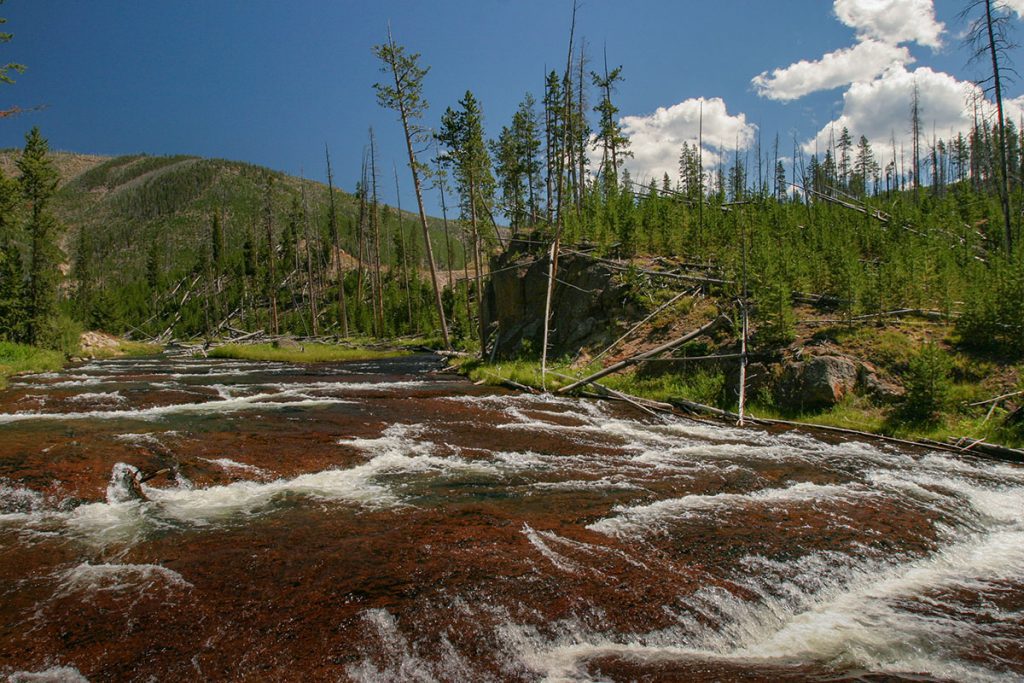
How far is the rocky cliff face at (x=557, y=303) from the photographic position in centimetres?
1980

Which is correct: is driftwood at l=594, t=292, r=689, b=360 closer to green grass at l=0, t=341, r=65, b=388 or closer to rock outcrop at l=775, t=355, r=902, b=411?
rock outcrop at l=775, t=355, r=902, b=411

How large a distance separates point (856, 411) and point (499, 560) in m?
9.46

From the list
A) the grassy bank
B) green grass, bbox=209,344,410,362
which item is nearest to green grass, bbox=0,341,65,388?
green grass, bbox=209,344,410,362

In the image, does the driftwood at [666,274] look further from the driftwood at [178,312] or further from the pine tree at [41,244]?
the driftwood at [178,312]

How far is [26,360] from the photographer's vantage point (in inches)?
977

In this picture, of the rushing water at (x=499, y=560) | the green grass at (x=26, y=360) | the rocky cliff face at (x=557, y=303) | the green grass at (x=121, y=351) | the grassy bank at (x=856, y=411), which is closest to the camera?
the rushing water at (x=499, y=560)

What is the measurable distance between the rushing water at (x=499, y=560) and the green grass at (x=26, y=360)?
1925 centimetres

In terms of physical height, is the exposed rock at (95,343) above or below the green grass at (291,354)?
above

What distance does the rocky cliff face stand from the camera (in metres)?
19.8

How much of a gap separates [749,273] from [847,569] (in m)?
11.0

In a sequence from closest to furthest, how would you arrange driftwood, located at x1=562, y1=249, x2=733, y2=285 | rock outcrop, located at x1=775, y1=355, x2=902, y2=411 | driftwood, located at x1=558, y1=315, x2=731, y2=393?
rock outcrop, located at x1=775, y1=355, x2=902, y2=411 → driftwood, located at x1=558, y1=315, x2=731, y2=393 → driftwood, located at x1=562, y1=249, x2=733, y2=285

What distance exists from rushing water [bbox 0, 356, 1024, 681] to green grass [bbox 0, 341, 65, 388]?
1925 cm

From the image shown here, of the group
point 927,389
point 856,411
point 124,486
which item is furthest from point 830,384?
point 124,486

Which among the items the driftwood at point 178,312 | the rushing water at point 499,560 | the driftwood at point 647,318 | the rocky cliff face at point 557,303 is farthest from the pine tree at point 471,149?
the driftwood at point 178,312
